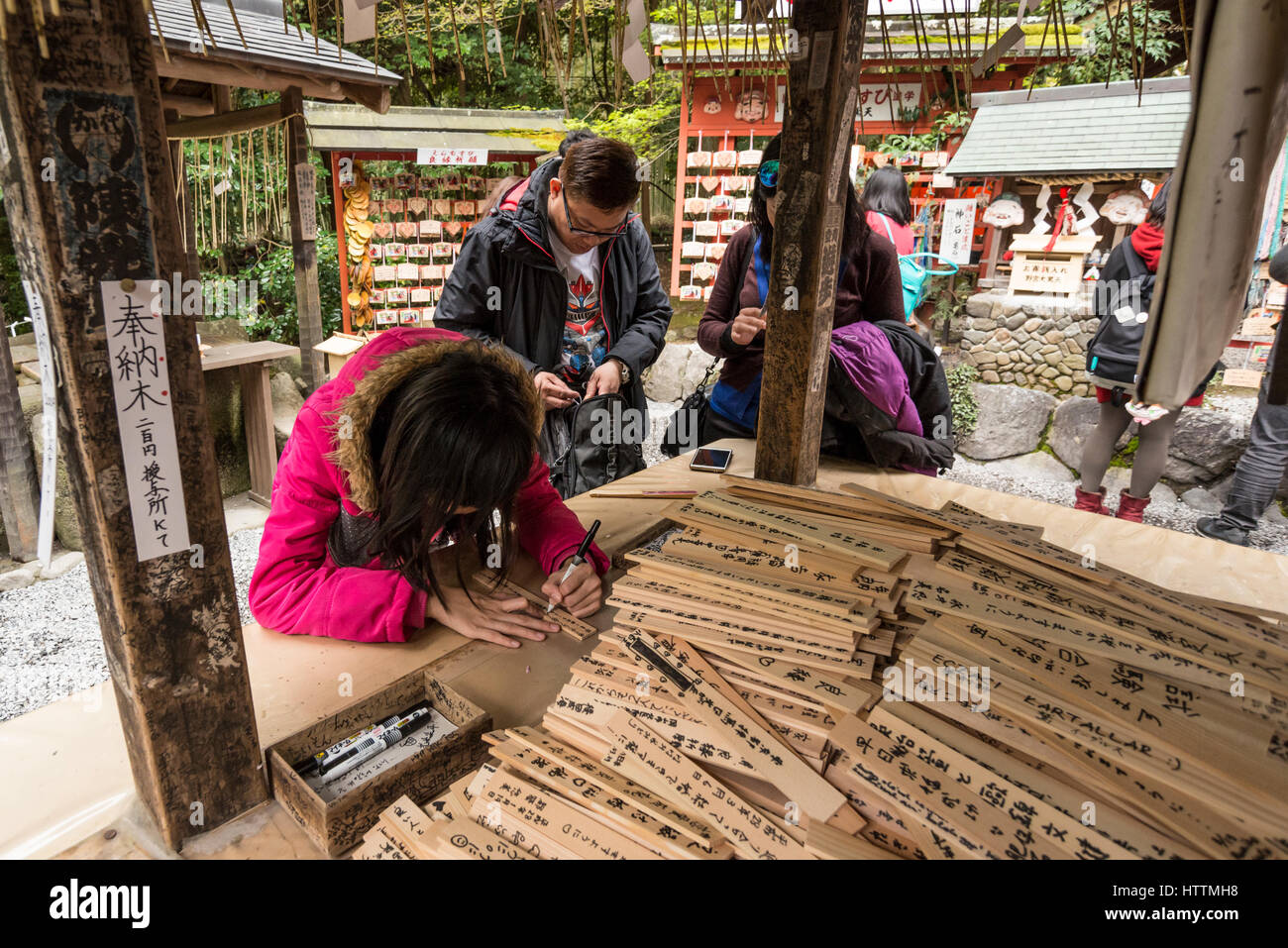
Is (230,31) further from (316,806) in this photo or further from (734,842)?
(734,842)

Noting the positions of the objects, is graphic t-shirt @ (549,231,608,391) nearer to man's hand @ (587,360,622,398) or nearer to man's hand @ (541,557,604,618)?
man's hand @ (587,360,622,398)

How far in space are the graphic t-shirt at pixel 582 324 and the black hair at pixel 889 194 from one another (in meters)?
1.89

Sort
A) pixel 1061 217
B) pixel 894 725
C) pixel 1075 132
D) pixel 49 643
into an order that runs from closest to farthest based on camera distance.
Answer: pixel 894 725
pixel 49 643
pixel 1075 132
pixel 1061 217

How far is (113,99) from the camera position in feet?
3.02

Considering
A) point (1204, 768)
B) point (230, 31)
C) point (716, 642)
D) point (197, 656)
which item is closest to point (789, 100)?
point (716, 642)

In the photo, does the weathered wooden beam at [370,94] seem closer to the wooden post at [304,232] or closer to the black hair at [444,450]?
the wooden post at [304,232]

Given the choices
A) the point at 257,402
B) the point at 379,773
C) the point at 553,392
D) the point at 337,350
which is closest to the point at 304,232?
the point at 257,402

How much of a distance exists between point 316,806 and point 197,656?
1.03 ft

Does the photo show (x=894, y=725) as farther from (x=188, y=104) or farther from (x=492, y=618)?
(x=188, y=104)

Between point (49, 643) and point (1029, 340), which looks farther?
point (1029, 340)

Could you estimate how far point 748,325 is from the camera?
2.77 metres

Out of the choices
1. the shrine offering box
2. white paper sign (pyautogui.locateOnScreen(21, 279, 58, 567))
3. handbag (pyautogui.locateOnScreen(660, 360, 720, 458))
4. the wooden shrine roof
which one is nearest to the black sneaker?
the wooden shrine roof

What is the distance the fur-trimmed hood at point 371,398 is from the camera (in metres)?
1.43

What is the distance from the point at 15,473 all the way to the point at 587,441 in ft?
14.3
